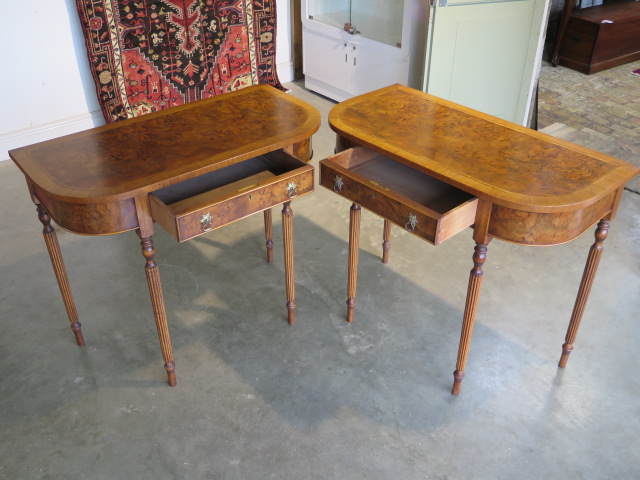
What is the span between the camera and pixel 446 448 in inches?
84.0

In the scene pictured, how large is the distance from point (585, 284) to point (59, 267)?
1854 millimetres

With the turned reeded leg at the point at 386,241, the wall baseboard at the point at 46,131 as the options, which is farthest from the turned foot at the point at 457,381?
the wall baseboard at the point at 46,131

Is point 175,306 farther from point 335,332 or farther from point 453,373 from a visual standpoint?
point 453,373

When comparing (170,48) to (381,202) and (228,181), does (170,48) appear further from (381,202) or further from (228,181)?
(381,202)

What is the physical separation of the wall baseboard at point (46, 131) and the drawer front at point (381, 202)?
2.51 m

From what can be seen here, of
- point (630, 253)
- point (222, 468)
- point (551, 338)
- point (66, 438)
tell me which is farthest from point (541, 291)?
point (66, 438)

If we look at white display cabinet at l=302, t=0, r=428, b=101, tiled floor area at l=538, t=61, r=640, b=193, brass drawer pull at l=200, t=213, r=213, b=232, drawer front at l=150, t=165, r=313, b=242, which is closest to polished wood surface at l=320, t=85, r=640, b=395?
drawer front at l=150, t=165, r=313, b=242

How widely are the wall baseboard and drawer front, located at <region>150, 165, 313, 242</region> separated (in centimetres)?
235

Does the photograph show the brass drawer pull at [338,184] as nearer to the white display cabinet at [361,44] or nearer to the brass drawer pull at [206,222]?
the brass drawer pull at [206,222]

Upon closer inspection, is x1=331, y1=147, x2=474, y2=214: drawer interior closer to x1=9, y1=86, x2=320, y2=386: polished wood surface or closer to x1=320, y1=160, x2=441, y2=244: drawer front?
x1=320, y1=160, x2=441, y2=244: drawer front

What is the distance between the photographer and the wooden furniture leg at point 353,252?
2.36m

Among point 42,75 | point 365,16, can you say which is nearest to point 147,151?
point 42,75

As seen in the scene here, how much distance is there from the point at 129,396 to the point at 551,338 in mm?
1637

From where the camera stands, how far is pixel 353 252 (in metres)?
2.45
